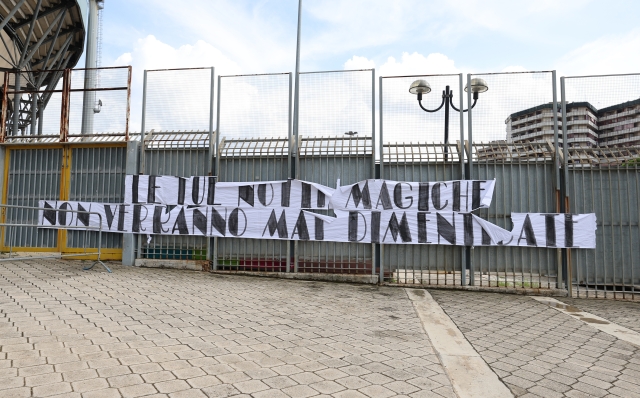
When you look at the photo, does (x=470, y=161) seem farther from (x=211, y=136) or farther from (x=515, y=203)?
(x=211, y=136)

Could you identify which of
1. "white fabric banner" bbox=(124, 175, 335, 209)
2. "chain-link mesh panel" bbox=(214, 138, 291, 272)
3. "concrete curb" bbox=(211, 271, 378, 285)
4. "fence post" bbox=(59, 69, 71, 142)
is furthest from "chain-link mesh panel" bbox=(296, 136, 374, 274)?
"fence post" bbox=(59, 69, 71, 142)

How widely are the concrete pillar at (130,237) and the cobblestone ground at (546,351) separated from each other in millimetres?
6790

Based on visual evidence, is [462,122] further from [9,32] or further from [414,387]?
[9,32]

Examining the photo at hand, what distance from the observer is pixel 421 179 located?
317 inches

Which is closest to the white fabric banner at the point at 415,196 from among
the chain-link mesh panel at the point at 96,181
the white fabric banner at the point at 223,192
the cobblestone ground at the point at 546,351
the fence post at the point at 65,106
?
the white fabric banner at the point at 223,192

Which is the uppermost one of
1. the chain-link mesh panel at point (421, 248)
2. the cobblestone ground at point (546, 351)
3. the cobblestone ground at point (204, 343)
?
the chain-link mesh panel at point (421, 248)

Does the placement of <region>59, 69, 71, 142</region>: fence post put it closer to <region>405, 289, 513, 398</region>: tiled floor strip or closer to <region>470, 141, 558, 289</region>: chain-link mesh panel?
<region>405, 289, 513, 398</region>: tiled floor strip

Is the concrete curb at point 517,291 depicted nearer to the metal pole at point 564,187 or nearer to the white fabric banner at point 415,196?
the metal pole at point 564,187

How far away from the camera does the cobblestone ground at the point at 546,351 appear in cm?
319

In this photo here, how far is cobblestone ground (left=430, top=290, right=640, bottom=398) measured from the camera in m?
3.19

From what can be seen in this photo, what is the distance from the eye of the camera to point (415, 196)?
790 cm

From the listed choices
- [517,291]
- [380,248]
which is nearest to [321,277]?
[380,248]

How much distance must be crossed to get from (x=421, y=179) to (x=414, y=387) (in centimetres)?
556

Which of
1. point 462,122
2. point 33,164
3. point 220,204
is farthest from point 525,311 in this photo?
point 33,164
